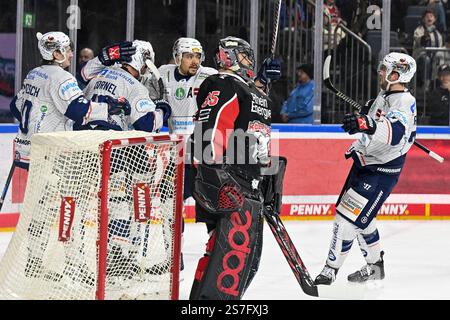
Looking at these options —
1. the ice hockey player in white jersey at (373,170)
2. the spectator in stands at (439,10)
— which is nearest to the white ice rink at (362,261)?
the ice hockey player in white jersey at (373,170)

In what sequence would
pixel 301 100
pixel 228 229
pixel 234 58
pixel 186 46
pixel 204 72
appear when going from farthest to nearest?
1. pixel 301 100
2. pixel 204 72
3. pixel 186 46
4. pixel 234 58
5. pixel 228 229

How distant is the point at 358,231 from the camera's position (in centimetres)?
661

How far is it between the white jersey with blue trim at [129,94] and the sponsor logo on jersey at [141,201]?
1270 millimetres

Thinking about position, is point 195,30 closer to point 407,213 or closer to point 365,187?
point 407,213

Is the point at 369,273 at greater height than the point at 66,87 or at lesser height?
lesser

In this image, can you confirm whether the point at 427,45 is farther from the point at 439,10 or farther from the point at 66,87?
the point at 66,87

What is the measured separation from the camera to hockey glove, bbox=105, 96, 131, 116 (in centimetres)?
647

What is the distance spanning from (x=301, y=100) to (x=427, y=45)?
1.18 meters

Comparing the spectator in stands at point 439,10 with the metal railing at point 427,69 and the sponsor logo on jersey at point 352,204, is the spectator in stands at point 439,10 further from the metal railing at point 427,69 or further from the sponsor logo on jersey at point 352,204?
the sponsor logo on jersey at point 352,204

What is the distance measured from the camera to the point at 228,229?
5.11 metres

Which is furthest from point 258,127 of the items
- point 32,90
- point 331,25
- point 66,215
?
point 331,25

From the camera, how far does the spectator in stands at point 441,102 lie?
32.1ft
